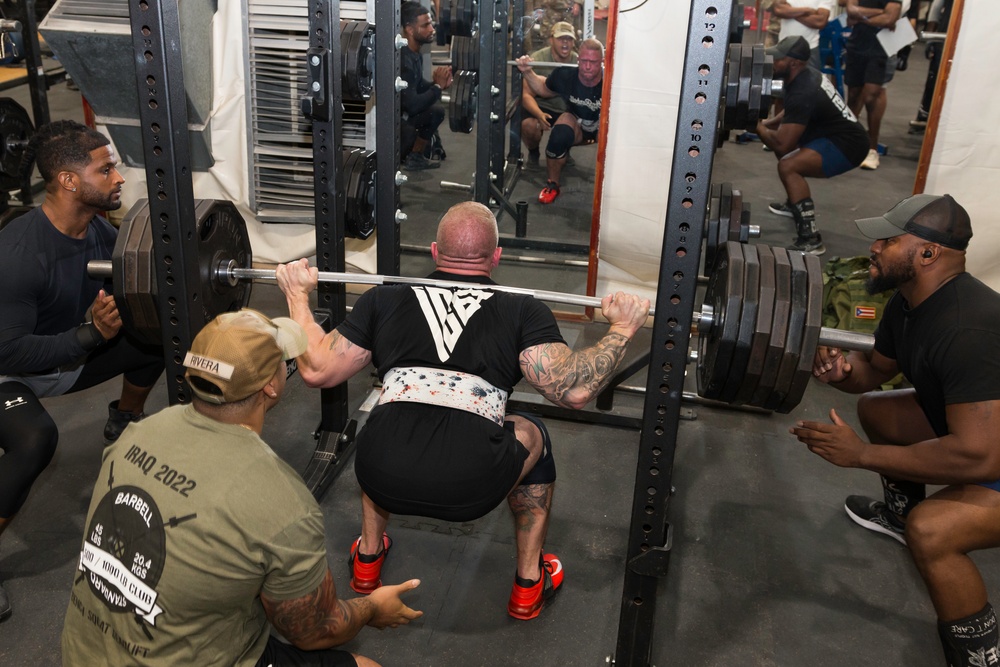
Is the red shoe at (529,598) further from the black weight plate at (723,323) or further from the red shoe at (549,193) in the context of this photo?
the red shoe at (549,193)

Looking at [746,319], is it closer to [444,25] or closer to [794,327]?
[794,327]

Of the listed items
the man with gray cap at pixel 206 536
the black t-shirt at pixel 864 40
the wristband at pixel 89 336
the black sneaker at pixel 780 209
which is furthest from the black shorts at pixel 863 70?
the man with gray cap at pixel 206 536

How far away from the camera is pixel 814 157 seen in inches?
210

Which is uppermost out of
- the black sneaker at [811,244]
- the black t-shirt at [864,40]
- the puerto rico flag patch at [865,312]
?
the black t-shirt at [864,40]

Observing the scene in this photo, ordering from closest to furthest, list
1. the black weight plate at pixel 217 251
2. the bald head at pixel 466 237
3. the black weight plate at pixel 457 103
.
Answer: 1. the bald head at pixel 466 237
2. the black weight plate at pixel 217 251
3. the black weight plate at pixel 457 103

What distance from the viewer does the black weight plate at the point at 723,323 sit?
2096 mm

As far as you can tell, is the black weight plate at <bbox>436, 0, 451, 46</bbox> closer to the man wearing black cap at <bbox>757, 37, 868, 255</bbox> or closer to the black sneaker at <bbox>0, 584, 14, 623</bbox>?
the man wearing black cap at <bbox>757, 37, 868, 255</bbox>

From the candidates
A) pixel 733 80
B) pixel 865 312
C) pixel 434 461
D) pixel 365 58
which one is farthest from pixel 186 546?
pixel 865 312

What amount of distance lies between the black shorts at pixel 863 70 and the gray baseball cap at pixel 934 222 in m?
3.20

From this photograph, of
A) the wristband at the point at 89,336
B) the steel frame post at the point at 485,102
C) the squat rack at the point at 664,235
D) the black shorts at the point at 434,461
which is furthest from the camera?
the steel frame post at the point at 485,102

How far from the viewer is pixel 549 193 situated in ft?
16.8

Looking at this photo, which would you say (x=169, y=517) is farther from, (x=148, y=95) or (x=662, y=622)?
(x=662, y=622)

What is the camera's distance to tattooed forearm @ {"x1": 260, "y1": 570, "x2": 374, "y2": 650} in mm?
1651

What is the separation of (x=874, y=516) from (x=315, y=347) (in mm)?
2002
